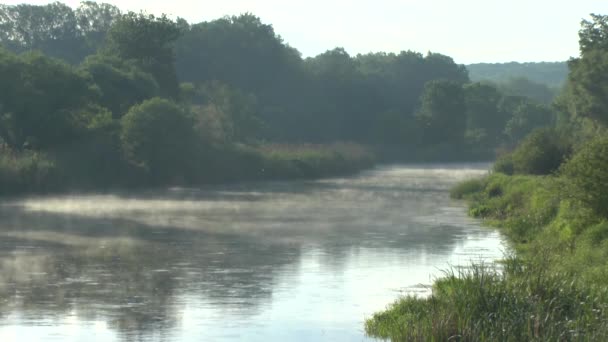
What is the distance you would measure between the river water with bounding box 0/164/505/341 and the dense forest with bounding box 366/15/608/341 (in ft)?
5.03

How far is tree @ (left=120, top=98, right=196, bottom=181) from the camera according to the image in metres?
70.8

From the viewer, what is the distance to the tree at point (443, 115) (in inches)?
5340

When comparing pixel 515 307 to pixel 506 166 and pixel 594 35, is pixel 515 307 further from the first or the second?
pixel 594 35

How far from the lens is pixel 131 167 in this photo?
7044 cm

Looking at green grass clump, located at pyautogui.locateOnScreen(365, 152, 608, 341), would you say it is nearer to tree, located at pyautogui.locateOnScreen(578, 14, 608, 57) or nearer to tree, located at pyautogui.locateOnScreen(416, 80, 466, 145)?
tree, located at pyautogui.locateOnScreen(578, 14, 608, 57)

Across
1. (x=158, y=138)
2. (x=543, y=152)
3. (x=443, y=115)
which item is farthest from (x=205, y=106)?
(x=543, y=152)

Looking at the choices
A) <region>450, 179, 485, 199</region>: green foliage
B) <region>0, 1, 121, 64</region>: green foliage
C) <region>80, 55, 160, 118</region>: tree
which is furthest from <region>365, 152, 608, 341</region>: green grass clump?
<region>0, 1, 121, 64</region>: green foliage

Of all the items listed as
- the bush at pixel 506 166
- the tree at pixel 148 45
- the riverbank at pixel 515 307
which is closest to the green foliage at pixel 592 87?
the bush at pixel 506 166

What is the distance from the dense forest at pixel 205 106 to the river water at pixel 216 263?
1167 cm

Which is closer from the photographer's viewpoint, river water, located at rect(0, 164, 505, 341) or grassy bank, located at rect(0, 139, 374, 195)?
river water, located at rect(0, 164, 505, 341)

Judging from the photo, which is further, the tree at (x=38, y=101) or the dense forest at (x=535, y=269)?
the tree at (x=38, y=101)

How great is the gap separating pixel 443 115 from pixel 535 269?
11874 centimetres

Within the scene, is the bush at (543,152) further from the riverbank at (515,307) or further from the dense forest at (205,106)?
the riverbank at (515,307)

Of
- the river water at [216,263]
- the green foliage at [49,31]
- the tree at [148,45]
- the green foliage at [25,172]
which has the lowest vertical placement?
the river water at [216,263]
